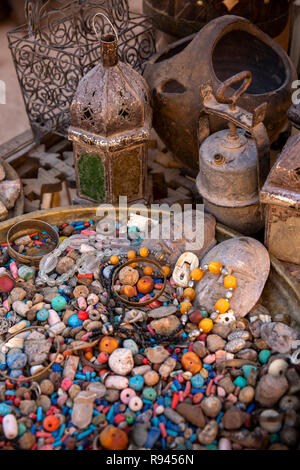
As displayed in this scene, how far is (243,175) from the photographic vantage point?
8.30ft

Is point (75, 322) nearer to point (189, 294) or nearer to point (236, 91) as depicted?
point (189, 294)

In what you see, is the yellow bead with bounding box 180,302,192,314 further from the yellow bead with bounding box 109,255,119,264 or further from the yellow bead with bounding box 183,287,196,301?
the yellow bead with bounding box 109,255,119,264

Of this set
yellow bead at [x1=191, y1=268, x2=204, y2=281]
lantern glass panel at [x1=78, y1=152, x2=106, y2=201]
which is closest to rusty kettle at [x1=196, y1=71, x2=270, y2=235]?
yellow bead at [x1=191, y1=268, x2=204, y2=281]

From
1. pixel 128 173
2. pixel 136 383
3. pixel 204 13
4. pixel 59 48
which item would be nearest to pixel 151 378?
pixel 136 383

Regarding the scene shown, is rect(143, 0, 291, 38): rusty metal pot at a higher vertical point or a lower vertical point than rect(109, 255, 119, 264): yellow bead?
higher

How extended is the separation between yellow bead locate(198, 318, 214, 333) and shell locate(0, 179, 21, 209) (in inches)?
53.9

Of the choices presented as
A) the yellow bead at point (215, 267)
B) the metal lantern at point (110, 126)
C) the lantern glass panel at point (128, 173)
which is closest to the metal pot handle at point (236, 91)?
the metal lantern at point (110, 126)

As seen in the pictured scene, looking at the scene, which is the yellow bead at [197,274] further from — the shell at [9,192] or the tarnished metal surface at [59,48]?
the tarnished metal surface at [59,48]

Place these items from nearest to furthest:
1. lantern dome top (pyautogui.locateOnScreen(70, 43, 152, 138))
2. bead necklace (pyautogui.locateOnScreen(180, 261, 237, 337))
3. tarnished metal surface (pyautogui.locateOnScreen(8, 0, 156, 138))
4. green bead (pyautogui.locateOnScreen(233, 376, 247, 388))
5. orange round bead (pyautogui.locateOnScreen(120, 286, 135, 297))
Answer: green bead (pyautogui.locateOnScreen(233, 376, 247, 388))
bead necklace (pyautogui.locateOnScreen(180, 261, 237, 337))
orange round bead (pyautogui.locateOnScreen(120, 286, 135, 297))
lantern dome top (pyautogui.locateOnScreen(70, 43, 152, 138))
tarnished metal surface (pyautogui.locateOnScreen(8, 0, 156, 138))

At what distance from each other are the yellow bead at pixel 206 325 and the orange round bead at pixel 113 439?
58cm

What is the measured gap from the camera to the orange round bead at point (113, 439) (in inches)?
73.2

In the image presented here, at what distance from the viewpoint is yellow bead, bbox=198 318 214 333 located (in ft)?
7.38
